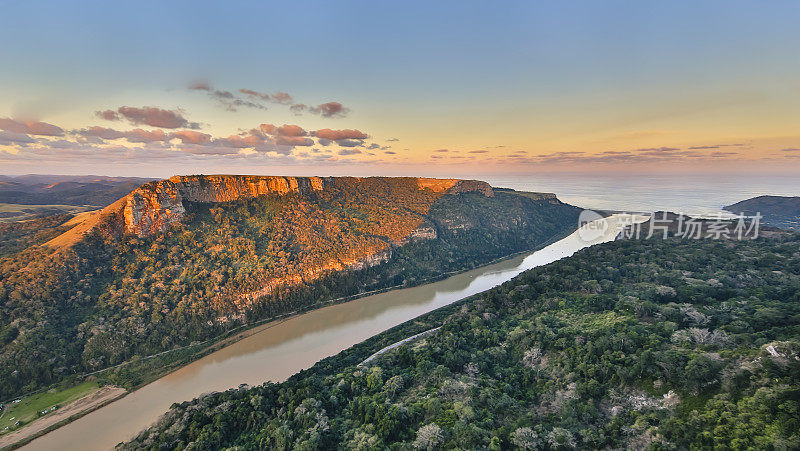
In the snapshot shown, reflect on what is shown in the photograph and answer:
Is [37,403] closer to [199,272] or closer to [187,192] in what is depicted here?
[199,272]

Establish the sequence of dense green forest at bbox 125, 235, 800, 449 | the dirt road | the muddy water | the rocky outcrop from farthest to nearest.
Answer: the rocky outcrop, the muddy water, the dirt road, dense green forest at bbox 125, 235, 800, 449

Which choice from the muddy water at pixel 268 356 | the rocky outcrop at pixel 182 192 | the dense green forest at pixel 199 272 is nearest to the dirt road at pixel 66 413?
the muddy water at pixel 268 356

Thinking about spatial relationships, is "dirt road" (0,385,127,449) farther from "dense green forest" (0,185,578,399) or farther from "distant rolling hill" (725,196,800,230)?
"distant rolling hill" (725,196,800,230)

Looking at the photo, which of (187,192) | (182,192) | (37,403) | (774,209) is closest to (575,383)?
(37,403)

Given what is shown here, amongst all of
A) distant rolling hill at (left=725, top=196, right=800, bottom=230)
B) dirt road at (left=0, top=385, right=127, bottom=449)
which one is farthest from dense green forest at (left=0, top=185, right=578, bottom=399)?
distant rolling hill at (left=725, top=196, right=800, bottom=230)

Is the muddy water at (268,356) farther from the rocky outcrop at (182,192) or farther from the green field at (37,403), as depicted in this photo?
the rocky outcrop at (182,192)

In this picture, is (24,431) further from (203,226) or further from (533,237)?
(533,237)
